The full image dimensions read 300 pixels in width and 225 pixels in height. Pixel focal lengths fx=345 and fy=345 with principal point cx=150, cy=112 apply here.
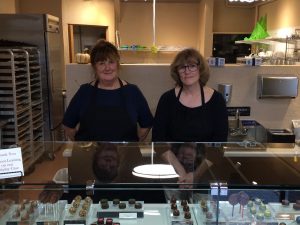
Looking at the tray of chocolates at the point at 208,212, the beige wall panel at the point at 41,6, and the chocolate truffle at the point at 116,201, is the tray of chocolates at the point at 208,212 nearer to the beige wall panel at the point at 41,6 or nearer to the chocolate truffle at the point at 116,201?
the chocolate truffle at the point at 116,201

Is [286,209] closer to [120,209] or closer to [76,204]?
[120,209]

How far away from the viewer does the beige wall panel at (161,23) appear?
693 cm

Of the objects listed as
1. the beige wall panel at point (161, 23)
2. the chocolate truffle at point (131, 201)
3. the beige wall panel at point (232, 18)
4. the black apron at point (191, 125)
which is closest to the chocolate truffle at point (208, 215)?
the chocolate truffle at point (131, 201)

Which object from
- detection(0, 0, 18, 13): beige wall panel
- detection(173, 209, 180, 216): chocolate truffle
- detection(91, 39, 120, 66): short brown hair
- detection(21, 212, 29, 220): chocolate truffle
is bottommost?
detection(173, 209, 180, 216): chocolate truffle

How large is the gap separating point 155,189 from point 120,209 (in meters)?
0.30

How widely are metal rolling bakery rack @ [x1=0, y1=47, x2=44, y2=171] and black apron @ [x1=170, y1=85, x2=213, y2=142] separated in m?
1.59

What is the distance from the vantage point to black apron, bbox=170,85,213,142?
2.06m

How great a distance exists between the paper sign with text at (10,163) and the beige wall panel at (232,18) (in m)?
6.50

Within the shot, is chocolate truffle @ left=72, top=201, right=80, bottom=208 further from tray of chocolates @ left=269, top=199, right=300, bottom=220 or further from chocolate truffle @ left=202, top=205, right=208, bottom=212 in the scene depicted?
tray of chocolates @ left=269, top=199, right=300, bottom=220

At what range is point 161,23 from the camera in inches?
278

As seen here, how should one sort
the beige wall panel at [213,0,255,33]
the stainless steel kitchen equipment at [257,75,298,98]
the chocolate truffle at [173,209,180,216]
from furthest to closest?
the beige wall panel at [213,0,255,33]
the stainless steel kitchen equipment at [257,75,298,98]
the chocolate truffle at [173,209,180,216]

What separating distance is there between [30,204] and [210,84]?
182 centimetres

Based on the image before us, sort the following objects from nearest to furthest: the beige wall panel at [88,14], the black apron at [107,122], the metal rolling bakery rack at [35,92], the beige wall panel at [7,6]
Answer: the black apron at [107,122]
the metal rolling bakery rack at [35,92]
the beige wall panel at [7,6]
the beige wall panel at [88,14]

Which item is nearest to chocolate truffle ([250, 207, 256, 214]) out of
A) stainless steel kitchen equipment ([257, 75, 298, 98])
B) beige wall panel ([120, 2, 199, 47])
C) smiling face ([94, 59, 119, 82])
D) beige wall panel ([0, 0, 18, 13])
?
smiling face ([94, 59, 119, 82])
